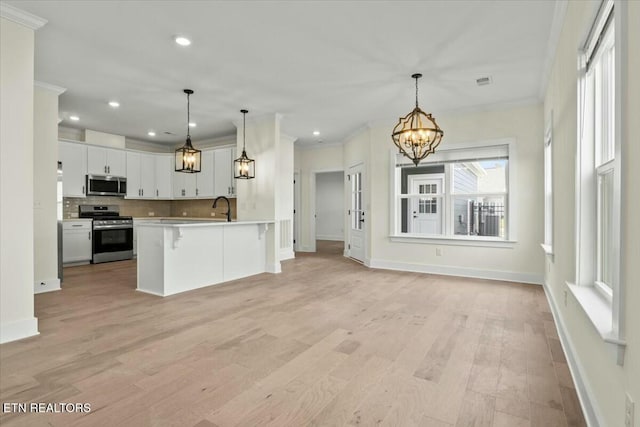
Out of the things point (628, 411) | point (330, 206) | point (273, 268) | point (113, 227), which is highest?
point (330, 206)

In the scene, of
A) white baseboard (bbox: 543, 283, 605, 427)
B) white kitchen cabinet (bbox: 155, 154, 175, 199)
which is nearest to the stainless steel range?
white kitchen cabinet (bbox: 155, 154, 175, 199)

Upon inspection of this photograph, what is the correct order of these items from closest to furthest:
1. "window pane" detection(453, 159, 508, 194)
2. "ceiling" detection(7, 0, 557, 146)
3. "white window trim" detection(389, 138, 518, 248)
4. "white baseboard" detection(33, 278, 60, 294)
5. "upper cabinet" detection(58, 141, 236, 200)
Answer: "ceiling" detection(7, 0, 557, 146) < "white baseboard" detection(33, 278, 60, 294) < "white window trim" detection(389, 138, 518, 248) < "window pane" detection(453, 159, 508, 194) < "upper cabinet" detection(58, 141, 236, 200)

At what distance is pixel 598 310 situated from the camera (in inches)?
66.9

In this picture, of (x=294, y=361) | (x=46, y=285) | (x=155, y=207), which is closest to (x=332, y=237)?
(x=155, y=207)

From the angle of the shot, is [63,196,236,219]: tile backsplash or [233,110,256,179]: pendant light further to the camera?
[63,196,236,219]: tile backsplash

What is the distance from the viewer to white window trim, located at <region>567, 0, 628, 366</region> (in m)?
1.25

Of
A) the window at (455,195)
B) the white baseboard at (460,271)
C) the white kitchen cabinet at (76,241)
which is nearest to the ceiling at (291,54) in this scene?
the window at (455,195)

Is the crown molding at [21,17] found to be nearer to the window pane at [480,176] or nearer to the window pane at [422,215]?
the window pane at [422,215]

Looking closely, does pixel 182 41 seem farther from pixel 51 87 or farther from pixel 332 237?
pixel 332 237

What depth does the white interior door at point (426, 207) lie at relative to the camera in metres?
5.80

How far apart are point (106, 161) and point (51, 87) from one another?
270 centimetres

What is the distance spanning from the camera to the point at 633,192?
118cm

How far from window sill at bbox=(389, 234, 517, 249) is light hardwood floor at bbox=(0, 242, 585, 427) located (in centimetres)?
106

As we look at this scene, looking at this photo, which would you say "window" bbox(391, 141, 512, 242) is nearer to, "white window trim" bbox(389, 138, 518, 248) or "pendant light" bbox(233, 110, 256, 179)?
"white window trim" bbox(389, 138, 518, 248)
